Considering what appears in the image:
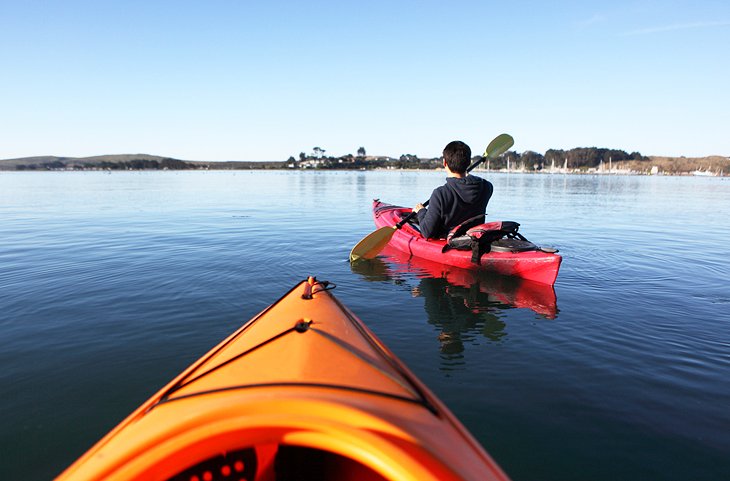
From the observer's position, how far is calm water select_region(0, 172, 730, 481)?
3182 mm

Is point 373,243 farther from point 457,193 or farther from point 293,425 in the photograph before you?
point 293,425

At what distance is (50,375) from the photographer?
13.8ft

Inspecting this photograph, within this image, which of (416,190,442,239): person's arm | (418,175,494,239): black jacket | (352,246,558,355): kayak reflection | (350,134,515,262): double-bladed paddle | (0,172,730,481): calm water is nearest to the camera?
(0,172,730,481): calm water

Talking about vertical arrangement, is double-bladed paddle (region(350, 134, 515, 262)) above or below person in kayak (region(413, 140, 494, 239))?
below

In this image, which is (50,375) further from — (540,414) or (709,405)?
(709,405)

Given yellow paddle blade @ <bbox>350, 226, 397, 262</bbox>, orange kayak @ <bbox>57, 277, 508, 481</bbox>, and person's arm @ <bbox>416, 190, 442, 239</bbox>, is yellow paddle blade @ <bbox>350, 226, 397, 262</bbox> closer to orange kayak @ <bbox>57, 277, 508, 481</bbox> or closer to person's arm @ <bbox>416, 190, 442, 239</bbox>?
person's arm @ <bbox>416, 190, 442, 239</bbox>

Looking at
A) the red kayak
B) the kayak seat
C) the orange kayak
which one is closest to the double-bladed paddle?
the red kayak

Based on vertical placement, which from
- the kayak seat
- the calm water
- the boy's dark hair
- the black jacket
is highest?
the boy's dark hair

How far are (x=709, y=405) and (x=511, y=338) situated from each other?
1.96 m

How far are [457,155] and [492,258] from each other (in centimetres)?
198

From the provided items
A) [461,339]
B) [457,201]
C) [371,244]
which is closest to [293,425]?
[461,339]

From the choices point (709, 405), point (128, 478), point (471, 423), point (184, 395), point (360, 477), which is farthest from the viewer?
point (709, 405)

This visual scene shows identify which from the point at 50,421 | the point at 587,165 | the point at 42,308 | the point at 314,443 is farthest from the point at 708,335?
the point at 587,165

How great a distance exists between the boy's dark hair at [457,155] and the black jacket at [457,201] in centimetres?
23
